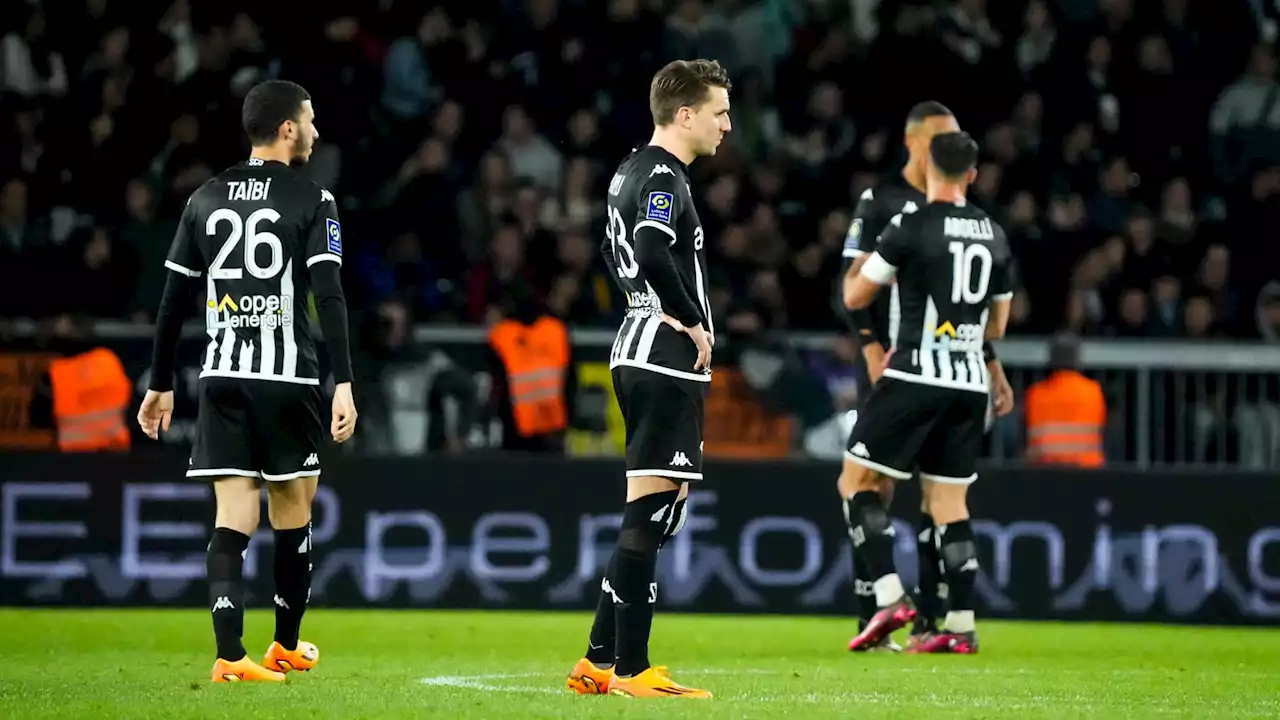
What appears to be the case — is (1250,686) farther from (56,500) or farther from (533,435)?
(56,500)

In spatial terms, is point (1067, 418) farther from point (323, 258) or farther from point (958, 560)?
point (323, 258)

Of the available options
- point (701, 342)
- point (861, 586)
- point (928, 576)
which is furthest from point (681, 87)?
point (928, 576)

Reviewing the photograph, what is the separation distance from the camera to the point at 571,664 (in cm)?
916

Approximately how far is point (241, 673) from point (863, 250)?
12.6ft

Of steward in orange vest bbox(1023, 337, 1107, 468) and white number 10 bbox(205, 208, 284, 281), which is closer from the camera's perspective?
white number 10 bbox(205, 208, 284, 281)

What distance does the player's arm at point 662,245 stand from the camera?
22.7 ft

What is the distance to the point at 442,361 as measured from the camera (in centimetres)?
1388

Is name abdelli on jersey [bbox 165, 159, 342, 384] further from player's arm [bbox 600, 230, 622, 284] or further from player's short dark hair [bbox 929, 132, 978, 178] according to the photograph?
player's short dark hair [bbox 929, 132, 978, 178]

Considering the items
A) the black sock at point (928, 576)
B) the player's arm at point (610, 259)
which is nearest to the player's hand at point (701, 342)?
the player's arm at point (610, 259)

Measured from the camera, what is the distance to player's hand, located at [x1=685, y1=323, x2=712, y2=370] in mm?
6969

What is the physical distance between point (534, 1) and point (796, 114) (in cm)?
236

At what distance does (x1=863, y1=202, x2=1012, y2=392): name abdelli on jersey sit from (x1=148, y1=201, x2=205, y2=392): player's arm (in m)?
3.12

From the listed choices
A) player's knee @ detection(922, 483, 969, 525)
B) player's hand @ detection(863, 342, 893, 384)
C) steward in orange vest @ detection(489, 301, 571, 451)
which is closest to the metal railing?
steward in orange vest @ detection(489, 301, 571, 451)

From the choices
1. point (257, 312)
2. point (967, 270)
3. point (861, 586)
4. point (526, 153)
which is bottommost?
point (861, 586)
